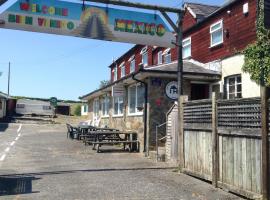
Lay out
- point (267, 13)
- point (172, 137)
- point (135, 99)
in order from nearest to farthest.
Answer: point (172, 137) → point (267, 13) → point (135, 99)

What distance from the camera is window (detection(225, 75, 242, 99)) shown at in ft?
58.5

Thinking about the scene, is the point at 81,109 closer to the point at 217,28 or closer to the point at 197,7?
the point at 197,7

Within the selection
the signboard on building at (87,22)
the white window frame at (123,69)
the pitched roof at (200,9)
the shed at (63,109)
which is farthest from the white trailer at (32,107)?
the signboard on building at (87,22)

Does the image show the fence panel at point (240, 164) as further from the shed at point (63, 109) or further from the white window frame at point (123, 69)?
the shed at point (63, 109)

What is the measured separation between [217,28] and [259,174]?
1382cm

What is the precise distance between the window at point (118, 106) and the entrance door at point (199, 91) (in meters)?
4.63

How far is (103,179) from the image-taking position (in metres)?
10.0

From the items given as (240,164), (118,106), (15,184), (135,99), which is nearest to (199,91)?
(135,99)

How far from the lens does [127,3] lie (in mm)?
11844

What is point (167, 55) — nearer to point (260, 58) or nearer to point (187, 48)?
point (187, 48)

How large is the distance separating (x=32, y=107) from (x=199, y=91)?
5104cm

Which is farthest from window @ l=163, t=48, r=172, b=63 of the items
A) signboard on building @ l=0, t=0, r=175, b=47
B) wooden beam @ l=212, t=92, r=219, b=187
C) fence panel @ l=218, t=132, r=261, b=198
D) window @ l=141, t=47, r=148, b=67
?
fence panel @ l=218, t=132, r=261, b=198

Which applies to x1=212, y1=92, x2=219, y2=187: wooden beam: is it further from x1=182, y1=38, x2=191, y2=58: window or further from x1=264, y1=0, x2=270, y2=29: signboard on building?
x1=182, y1=38, x2=191, y2=58: window

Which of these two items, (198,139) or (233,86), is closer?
(198,139)
